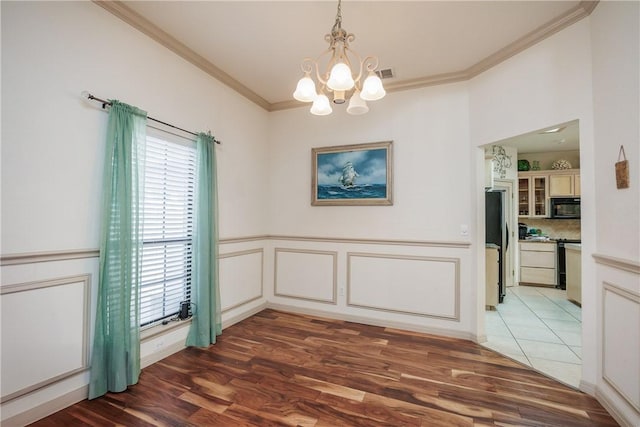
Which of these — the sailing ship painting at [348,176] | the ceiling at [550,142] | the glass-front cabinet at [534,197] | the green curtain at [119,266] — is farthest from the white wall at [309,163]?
the glass-front cabinet at [534,197]

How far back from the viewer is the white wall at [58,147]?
1.72 meters

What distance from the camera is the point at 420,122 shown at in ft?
11.1

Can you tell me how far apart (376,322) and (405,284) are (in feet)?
2.02

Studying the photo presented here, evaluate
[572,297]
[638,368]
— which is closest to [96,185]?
[638,368]

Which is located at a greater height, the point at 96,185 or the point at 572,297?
the point at 96,185

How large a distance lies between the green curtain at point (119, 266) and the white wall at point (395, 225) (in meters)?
2.05

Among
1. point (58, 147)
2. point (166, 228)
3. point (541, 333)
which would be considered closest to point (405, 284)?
point (541, 333)

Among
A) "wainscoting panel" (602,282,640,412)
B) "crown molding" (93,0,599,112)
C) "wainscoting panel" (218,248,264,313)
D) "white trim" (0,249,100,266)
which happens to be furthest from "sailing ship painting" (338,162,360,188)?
"white trim" (0,249,100,266)

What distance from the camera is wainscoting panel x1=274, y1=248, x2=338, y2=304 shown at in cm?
378

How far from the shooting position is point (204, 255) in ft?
9.41

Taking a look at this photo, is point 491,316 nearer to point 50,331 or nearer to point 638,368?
point 638,368

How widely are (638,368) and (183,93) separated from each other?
162 inches

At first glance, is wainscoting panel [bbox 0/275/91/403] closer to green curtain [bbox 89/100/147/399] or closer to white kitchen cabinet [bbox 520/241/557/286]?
green curtain [bbox 89/100/147/399]

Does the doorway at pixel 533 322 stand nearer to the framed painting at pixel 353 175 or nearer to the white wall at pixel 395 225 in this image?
the white wall at pixel 395 225
